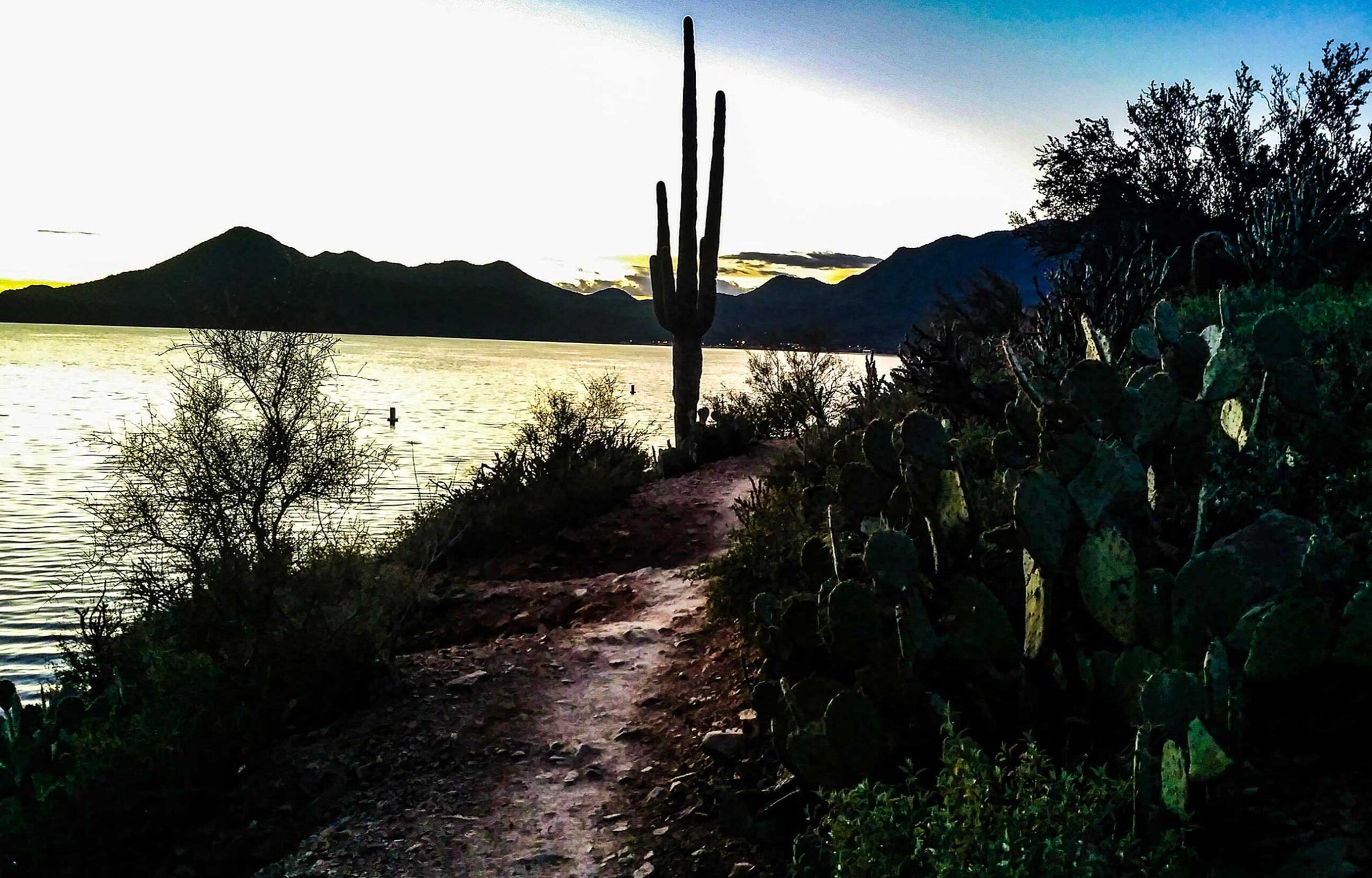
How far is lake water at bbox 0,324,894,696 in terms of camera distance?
1120cm

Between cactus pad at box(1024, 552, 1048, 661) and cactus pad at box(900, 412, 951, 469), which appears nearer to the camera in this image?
cactus pad at box(1024, 552, 1048, 661)

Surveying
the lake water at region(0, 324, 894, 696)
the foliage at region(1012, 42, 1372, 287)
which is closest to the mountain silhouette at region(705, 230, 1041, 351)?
the lake water at region(0, 324, 894, 696)

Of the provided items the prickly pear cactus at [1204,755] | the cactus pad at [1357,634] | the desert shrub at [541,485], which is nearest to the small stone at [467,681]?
the desert shrub at [541,485]

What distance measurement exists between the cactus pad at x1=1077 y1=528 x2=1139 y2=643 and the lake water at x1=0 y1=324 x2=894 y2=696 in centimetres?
543

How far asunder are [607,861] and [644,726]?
1444 mm

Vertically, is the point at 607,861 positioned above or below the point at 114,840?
above

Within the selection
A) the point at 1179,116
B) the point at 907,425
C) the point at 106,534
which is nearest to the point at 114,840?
the point at 106,534

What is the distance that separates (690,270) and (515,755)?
13.1 meters

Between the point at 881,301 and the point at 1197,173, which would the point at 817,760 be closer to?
the point at 1197,173

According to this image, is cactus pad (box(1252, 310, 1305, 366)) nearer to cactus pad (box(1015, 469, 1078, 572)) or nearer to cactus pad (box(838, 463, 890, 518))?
cactus pad (box(1015, 469, 1078, 572))

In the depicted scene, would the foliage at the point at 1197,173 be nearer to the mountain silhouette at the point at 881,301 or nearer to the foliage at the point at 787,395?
the foliage at the point at 787,395

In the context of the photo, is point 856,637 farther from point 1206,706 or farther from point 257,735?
point 257,735

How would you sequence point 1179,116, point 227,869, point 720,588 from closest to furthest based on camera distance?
point 227,869
point 720,588
point 1179,116

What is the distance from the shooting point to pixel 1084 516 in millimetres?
3672
